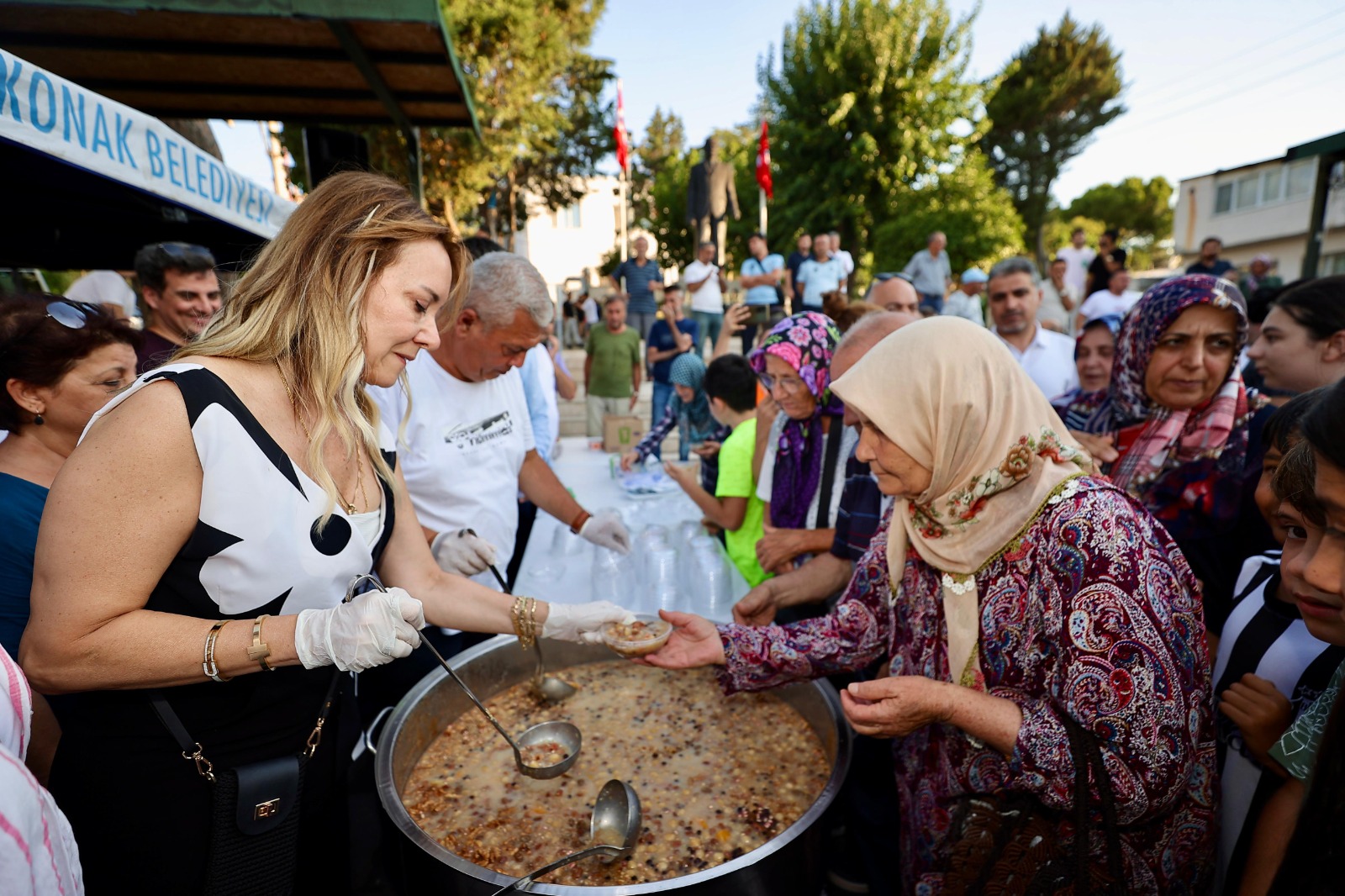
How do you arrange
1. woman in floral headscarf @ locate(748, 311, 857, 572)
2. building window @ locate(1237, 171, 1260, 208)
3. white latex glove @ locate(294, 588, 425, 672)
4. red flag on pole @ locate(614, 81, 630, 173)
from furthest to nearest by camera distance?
building window @ locate(1237, 171, 1260, 208)
red flag on pole @ locate(614, 81, 630, 173)
woman in floral headscarf @ locate(748, 311, 857, 572)
white latex glove @ locate(294, 588, 425, 672)

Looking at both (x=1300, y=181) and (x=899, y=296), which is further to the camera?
(x=1300, y=181)

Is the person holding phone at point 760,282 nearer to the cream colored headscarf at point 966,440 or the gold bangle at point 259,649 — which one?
the cream colored headscarf at point 966,440

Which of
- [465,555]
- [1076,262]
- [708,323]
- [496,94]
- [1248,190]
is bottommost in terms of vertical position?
[465,555]

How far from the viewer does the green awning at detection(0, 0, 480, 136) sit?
3.27 metres

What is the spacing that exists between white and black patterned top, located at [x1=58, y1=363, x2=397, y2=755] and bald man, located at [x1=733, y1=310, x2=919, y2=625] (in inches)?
58.5

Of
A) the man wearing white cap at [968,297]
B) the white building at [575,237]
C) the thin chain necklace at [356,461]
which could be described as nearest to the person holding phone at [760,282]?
the man wearing white cap at [968,297]

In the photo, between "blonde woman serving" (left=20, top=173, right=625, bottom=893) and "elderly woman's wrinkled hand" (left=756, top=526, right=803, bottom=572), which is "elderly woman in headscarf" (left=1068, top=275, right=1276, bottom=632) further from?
"blonde woman serving" (left=20, top=173, right=625, bottom=893)

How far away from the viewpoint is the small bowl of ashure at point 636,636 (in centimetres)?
197

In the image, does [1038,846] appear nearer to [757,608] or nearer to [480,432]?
[757,608]

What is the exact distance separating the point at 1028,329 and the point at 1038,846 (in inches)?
170

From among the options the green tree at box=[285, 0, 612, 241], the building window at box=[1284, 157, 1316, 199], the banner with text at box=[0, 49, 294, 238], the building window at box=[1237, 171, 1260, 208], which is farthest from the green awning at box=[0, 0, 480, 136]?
the building window at box=[1237, 171, 1260, 208]

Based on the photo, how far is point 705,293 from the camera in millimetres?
10758

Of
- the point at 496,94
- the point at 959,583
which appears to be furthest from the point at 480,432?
the point at 496,94

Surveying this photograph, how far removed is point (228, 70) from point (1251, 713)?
655cm
